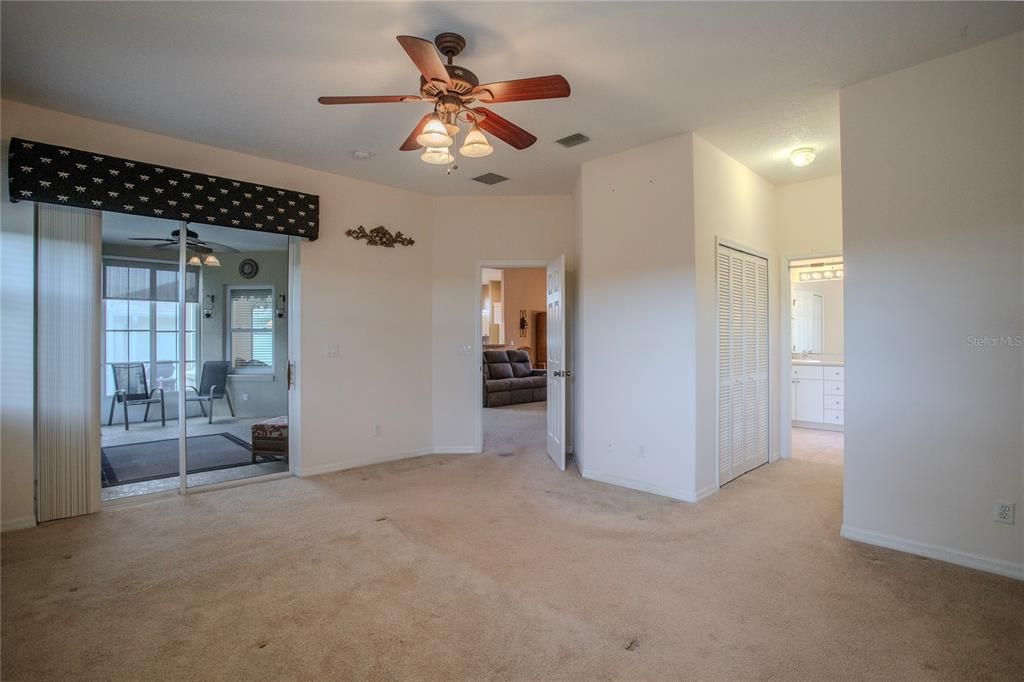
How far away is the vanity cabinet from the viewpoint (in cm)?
635

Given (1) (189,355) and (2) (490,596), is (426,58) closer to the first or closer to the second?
(2) (490,596)

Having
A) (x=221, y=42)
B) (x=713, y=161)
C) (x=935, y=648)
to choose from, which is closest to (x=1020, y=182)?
(x=713, y=161)

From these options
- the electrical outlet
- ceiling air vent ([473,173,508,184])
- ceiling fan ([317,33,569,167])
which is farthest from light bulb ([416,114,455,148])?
the electrical outlet

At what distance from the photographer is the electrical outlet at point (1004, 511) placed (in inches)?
98.1

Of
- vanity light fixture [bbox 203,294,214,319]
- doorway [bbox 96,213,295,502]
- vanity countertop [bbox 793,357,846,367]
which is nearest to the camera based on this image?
doorway [bbox 96,213,295,502]

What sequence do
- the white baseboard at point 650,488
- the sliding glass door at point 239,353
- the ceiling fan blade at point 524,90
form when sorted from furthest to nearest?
the sliding glass door at point 239,353 < the white baseboard at point 650,488 < the ceiling fan blade at point 524,90

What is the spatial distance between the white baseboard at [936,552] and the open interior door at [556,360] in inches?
90.2

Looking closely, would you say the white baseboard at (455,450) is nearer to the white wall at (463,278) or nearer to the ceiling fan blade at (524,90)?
the white wall at (463,278)

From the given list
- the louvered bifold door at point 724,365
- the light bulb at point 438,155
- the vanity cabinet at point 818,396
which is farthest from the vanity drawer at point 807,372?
the light bulb at point 438,155

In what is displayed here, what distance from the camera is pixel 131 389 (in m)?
4.91

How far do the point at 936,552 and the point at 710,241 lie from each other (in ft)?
7.88

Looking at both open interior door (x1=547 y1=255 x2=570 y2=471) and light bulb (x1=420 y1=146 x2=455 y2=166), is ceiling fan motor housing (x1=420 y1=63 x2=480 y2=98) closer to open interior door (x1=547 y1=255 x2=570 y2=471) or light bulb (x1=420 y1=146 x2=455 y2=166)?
light bulb (x1=420 y1=146 x2=455 y2=166)

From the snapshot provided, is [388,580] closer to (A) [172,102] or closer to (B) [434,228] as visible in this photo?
(A) [172,102]

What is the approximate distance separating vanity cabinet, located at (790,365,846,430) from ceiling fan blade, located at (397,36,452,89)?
588 cm
